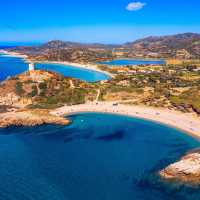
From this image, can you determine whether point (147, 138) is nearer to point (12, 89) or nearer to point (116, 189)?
→ point (116, 189)

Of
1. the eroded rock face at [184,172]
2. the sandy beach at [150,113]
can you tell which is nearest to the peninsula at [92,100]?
the sandy beach at [150,113]

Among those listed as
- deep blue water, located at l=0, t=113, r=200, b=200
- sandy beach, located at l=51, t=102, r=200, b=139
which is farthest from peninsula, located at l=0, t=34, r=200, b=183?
deep blue water, located at l=0, t=113, r=200, b=200

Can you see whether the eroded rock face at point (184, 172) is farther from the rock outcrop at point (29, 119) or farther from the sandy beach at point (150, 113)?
the rock outcrop at point (29, 119)

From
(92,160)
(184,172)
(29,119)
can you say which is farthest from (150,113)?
(184,172)

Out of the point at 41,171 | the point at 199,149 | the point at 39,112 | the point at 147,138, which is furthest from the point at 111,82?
the point at 41,171

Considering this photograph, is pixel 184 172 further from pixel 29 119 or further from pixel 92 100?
pixel 92 100

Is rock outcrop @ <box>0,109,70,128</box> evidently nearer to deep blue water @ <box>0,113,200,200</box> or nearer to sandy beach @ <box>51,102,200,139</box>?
deep blue water @ <box>0,113,200,200</box>
